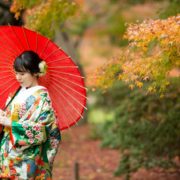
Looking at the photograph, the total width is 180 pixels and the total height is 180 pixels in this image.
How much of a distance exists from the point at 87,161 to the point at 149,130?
329 centimetres

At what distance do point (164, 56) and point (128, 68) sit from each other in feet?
1.43

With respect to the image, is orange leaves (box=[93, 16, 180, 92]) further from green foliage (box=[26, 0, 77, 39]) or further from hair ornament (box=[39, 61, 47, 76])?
green foliage (box=[26, 0, 77, 39])

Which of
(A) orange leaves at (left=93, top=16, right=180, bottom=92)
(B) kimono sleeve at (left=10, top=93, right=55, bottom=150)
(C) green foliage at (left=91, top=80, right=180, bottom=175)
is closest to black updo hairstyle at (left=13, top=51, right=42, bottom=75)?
(B) kimono sleeve at (left=10, top=93, right=55, bottom=150)

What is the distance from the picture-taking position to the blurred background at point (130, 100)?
4465 millimetres

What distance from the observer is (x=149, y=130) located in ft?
25.3

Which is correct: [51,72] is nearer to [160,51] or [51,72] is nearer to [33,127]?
[33,127]

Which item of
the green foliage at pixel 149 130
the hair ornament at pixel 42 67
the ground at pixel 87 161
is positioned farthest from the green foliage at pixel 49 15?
the ground at pixel 87 161

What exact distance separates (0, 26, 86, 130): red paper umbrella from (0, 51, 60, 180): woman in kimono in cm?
32

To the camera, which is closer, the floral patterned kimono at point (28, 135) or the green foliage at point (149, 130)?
the floral patterned kimono at point (28, 135)

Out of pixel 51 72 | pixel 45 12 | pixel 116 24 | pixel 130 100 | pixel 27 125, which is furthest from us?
pixel 116 24

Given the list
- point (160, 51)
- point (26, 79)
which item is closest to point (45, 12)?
point (160, 51)

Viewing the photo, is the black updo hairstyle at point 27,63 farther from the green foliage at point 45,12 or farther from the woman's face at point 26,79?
the green foliage at point 45,12

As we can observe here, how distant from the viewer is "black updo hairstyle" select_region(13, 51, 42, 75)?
13.1 feet

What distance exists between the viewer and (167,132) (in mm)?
7602
